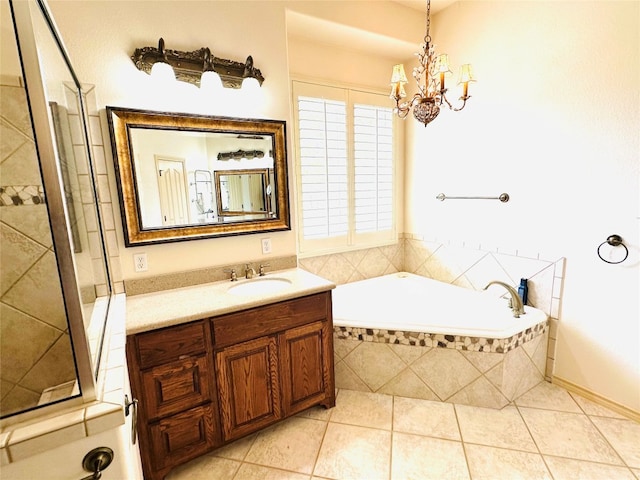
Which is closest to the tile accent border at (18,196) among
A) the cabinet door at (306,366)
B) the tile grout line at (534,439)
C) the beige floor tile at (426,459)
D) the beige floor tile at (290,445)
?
the cabinet door at (306,366)

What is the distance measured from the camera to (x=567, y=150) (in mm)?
2102

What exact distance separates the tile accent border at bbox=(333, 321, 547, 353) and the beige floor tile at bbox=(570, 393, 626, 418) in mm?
461

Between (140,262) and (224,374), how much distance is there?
82cm

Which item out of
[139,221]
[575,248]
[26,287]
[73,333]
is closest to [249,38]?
[139,221]

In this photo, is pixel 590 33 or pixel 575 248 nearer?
pixel 590 33

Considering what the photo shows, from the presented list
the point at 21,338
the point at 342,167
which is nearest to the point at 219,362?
the point at 21,338

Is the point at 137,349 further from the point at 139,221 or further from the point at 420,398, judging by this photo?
the point at 420,398

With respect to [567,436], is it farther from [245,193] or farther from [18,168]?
[18,168]

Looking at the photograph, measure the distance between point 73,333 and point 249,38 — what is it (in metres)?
1.94

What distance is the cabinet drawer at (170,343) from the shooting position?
4.90 feet

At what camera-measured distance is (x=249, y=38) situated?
2047 millimetres

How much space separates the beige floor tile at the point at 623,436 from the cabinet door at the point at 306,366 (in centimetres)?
161

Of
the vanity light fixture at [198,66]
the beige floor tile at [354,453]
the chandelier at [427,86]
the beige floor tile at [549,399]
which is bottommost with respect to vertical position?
the beige floor tile at [354,453]

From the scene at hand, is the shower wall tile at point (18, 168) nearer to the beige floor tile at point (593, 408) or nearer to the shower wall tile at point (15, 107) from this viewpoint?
the shower wall tile at point (15, 107)
